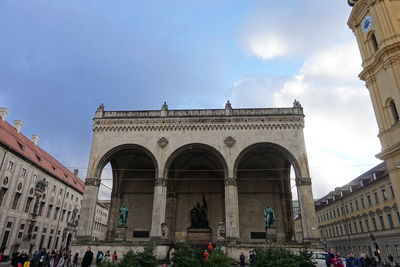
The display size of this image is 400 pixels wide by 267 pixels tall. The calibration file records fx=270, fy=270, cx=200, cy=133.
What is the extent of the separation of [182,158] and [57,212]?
23370 mm

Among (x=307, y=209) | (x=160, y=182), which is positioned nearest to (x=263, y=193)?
(x=307, y=209)

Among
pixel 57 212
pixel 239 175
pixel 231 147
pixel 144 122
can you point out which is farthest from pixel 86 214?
pixel 57 212

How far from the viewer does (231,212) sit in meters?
21.2

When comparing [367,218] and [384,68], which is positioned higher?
[384,68]

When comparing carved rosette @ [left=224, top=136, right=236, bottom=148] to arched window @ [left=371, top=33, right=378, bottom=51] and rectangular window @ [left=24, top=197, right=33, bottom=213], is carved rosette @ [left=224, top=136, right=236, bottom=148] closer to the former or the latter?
arched window @ [left=371, top=33, right=378, bottom=51]

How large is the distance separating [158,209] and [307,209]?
11689 millimetres

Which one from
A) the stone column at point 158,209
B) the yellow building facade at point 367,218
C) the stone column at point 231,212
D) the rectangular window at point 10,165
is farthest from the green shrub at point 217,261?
the rectangular window at point 10,165

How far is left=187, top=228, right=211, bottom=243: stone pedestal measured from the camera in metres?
24.4

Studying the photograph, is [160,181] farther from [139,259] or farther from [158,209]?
[139,259]

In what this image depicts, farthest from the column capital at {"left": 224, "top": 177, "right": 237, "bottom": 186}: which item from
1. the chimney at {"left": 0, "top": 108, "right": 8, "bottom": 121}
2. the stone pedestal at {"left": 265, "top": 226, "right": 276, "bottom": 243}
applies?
the chimney at {"left": 0, "top": 108, "right": 8, "bottom": 121}

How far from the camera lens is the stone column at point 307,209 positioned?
2020 centimetres

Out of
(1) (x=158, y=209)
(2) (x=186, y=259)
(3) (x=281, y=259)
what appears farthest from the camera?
(1) (x=158, y=209)

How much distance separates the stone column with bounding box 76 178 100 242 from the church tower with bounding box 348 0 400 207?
68.3ft

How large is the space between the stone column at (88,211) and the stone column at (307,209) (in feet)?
54.5
